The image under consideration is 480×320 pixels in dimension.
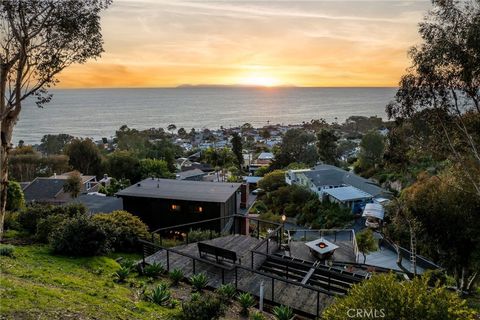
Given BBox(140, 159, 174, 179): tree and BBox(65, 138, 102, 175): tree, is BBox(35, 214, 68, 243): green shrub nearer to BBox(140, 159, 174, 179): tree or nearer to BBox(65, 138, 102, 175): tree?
BBox(140, 159, 174, 179): tree

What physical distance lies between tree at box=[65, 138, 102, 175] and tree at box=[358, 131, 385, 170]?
4082cm

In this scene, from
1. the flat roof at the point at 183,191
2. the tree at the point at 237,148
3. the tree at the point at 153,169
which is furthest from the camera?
the tree at the point at 237,148

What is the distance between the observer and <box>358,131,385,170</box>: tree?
48344mm

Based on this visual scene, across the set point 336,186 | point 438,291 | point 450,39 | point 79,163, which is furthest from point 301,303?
point 79,163

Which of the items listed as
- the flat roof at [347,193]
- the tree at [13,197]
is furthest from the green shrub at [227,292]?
the flat roof at [347,193]

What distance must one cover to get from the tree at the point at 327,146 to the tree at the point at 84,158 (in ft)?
117

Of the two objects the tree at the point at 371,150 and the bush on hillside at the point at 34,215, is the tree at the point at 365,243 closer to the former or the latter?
the bush on hillside at the point at 34,215

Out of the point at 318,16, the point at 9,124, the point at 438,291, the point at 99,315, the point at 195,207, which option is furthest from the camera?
the point at 195,207

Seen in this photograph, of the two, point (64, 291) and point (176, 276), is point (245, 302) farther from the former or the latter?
point (64, 291)

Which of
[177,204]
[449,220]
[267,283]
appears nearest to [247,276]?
[267,283]

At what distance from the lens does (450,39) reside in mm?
12352

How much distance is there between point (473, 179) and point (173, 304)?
38.0 feet

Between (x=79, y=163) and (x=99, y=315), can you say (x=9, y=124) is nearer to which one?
(x=99, y=315)

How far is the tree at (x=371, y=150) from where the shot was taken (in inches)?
1903
